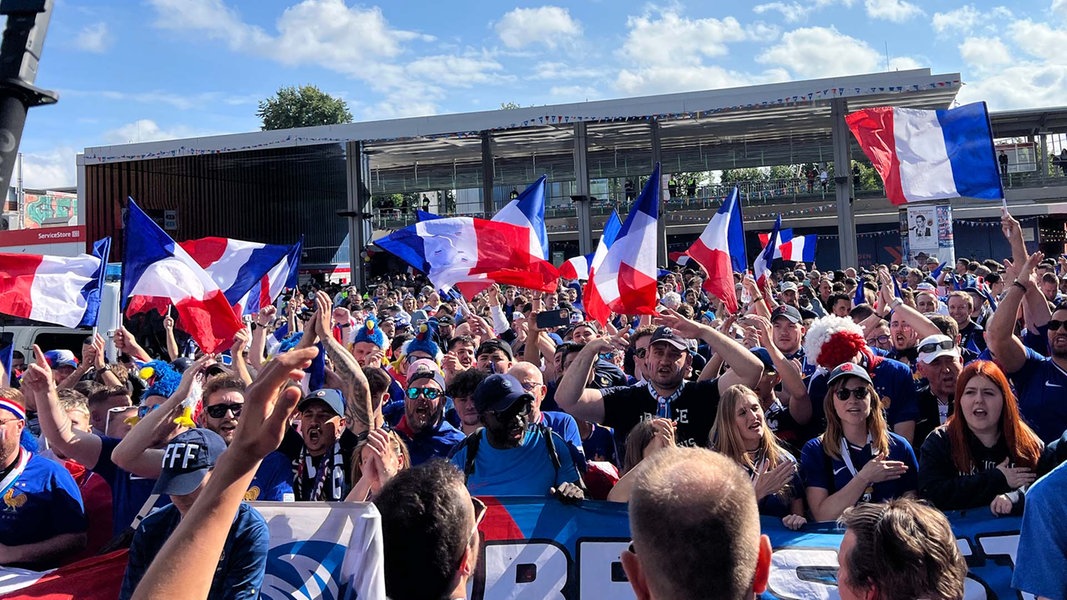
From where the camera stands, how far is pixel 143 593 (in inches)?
59.5

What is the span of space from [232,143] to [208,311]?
A: 23.8m

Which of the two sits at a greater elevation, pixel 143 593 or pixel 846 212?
pixel 846 212

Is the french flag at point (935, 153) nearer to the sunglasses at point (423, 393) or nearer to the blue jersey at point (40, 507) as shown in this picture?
the sunglasses at point (423, 393)

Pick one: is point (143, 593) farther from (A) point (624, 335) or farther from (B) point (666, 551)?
(A) point (624, 335)

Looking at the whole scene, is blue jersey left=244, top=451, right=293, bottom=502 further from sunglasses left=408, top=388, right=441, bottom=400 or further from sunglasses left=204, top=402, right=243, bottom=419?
sunglasses left=408, top=388, right=441, bottom=400

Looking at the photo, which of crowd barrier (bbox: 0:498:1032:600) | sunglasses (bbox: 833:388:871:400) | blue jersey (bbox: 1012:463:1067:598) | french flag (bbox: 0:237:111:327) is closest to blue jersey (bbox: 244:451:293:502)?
crowd barrier (bbox: 0:498:1032:600)

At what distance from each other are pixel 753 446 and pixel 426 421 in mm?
2038

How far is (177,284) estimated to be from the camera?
8039 mm

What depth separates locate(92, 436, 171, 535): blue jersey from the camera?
456 cm

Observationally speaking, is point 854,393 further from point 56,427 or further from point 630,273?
point 630,273

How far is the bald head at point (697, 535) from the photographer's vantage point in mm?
1790

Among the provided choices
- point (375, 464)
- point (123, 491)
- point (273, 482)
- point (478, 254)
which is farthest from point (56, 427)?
point (478, 254)

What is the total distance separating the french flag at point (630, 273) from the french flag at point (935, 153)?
2.78 metres

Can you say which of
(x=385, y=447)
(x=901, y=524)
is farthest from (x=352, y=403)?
(x=901, y=524)
